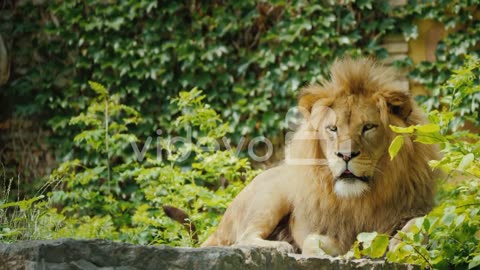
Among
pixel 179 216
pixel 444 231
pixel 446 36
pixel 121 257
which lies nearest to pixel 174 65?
pixel 446 36

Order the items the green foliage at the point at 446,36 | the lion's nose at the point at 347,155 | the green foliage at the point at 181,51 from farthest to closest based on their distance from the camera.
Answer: the green foliage at the point at 181,51
the green foliage at the point at 446,36
the lion's nose at the point at 347,155

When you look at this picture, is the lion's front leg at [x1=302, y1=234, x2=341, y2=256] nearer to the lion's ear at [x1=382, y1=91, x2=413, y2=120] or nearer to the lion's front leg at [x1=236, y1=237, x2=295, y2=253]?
the lion's front leg at [x1=236, y1=237, x2=295, y2=253]

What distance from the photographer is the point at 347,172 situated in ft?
12.6

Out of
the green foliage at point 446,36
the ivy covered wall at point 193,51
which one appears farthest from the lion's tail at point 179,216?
the green foliage at point 446,36

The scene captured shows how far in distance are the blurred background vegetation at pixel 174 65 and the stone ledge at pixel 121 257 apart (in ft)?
13.3

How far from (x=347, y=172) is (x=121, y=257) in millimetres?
1493

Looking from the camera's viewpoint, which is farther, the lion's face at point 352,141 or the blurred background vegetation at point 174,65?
the blurred background vegetation at point 174,65

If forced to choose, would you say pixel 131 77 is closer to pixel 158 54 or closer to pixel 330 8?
pixel 158 54

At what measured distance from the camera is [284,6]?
318 inches

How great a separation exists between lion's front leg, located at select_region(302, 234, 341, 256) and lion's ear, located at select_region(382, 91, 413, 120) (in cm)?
71

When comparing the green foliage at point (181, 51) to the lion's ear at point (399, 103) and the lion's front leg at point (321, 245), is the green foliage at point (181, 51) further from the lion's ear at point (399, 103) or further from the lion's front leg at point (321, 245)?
the lion's front leg at point (321, 245)

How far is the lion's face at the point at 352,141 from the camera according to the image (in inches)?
152

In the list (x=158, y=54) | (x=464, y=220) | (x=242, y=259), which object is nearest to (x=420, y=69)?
(x=158, y=54)

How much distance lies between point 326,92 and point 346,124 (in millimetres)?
255
